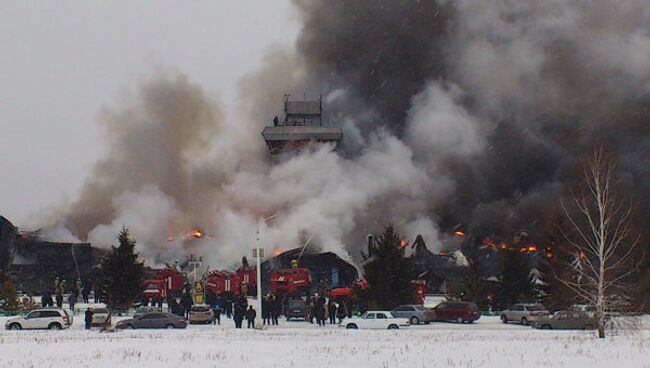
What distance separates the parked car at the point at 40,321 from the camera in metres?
33.0

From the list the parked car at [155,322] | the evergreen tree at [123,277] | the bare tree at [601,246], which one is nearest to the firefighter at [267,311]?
the parked car at [155,322]

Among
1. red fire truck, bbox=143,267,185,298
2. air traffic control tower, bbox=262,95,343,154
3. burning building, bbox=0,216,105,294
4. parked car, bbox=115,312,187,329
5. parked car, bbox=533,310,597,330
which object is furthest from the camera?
air traffic control tower, bbox=262,95,343,154

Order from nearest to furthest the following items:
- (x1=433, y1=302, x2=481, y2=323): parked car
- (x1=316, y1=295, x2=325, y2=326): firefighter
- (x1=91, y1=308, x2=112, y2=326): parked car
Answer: (x1=91, y1=308, x2=112, y2=326): parked car → (x1=316, y1=295, x2=325, y2=326): firefighter → (x1=433, y1=302, x2=481, y2=323): parked car

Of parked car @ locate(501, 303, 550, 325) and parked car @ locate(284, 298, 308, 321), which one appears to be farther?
Answer: parked car @ locate(284, 298, 308, 321)

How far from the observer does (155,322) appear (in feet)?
107

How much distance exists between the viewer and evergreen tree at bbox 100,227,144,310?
42281 mm

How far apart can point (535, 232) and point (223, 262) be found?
3046cm

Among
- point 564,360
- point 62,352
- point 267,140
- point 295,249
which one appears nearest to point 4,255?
point 295,249

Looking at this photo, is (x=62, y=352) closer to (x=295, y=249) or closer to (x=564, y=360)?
(x=564, y=360)

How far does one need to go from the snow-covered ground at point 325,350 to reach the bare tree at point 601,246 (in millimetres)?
1799

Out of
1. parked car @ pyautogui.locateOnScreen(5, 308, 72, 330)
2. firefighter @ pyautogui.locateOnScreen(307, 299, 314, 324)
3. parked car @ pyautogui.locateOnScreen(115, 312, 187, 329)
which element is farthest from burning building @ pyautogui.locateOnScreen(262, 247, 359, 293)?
parked car @ pyautogui.locateOnScreen(5, 308, 72, 330)

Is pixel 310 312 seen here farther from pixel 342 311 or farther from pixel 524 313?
pixel 524 313

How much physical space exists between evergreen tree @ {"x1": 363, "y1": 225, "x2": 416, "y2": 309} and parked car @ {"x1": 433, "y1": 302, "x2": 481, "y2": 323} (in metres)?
2.27

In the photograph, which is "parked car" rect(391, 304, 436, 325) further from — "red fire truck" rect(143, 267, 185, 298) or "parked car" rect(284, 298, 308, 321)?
"red fire truck" rect(143, 267, 185, 298)
